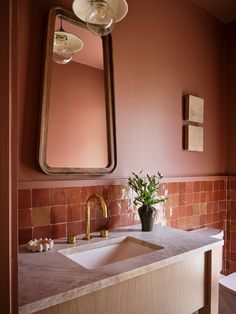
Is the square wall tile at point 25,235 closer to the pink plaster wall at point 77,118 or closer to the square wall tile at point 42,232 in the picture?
the square wall tile at point 42,232

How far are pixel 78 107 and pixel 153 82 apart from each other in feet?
2.19

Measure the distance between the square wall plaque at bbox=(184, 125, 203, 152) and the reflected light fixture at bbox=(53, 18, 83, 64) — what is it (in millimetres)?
1055

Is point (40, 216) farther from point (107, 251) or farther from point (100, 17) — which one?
point (100, 17)

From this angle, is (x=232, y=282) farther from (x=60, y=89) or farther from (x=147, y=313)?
(x=60, y=89)

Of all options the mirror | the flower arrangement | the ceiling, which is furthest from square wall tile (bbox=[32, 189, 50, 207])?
the ceiling

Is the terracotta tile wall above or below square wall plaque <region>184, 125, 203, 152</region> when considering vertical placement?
below

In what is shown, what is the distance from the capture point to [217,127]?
2.32 meters

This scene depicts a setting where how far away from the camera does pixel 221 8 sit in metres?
2.19

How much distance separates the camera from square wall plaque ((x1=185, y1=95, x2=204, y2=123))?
1957mm

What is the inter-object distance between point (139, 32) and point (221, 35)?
117 centimetres

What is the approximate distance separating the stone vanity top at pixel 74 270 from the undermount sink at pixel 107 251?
1.1 inches

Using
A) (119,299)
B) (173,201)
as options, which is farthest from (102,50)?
(119,299)

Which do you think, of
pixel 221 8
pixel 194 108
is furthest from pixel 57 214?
pixel 221 8

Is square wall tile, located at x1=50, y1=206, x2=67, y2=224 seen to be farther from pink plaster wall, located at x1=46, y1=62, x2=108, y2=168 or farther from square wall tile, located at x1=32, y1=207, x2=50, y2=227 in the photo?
pink plaster wall, located at x1=46, y1=62, x2=108, y2=168
